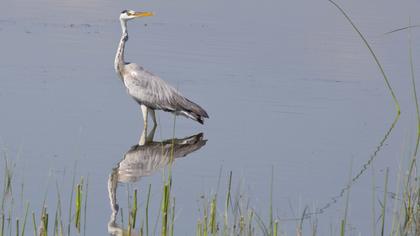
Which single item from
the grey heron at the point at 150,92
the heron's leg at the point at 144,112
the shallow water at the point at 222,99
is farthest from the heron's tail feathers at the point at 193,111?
the heron's leg at the point at 144,112

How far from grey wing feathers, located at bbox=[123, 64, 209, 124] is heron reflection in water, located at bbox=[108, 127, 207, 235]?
0.37 m

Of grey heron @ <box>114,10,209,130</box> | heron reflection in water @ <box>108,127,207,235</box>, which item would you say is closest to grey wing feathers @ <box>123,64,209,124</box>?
grey heron @ <box>114,10,209,130</box>

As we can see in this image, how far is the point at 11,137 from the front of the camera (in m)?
8.70

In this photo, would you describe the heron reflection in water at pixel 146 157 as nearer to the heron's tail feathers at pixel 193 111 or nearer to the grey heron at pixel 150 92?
the heron's tail feathers at pixel 193 111

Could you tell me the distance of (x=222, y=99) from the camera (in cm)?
1096

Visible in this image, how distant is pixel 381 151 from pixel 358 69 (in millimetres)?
3936

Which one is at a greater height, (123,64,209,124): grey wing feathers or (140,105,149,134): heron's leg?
(123,64,209,124): grey wing feathers

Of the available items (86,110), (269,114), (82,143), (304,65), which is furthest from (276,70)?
(82,143)

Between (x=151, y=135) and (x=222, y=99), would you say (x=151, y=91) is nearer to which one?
(x=151, y=135)

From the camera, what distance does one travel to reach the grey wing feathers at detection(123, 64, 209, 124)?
10219mm

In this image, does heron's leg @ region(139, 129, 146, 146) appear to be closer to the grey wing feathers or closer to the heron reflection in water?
the heron reflection in water

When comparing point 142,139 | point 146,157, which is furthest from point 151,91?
point 146,157

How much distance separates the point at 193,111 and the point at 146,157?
136cm

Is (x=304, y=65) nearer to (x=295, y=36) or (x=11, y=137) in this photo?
(x=295, y=36)
